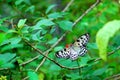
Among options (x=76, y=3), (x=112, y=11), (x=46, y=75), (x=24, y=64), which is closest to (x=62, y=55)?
(x=24, y=64)

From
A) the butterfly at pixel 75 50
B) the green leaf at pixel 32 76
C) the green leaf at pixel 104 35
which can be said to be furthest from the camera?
the butterfly at pixel 75 50

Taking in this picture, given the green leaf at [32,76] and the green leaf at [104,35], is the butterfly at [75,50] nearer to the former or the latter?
the green leaf at [32,76]

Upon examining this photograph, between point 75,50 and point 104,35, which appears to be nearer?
point 104,35

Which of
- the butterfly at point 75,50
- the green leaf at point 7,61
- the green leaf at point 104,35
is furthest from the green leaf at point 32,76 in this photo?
the green leaf at point 104,35

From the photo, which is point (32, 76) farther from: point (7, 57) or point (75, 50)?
point (75, 50)

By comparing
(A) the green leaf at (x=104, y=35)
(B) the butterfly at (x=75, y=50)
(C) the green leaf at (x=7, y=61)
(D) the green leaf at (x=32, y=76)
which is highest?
(B) the butterfly at (x=75, y=50)

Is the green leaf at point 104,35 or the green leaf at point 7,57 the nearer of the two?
the green leaf at point 104,35

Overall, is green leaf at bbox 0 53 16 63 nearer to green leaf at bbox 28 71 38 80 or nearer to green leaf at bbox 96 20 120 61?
green leaf at bbox 28 71 38 80

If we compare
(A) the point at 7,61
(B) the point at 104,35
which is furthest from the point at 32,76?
(B) the point at 104,35

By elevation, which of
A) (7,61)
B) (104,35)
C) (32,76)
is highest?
(7,61)

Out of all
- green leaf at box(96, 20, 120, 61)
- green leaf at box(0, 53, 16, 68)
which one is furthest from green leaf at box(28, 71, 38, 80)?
green leaf at box(96, 20, 120, 61)

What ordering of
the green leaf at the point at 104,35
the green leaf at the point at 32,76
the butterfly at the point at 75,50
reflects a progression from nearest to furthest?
1. the green leaf at the point at 104,35
2. the green leaf at the point at 32,76
3. the butterfly at the point at 75,50
